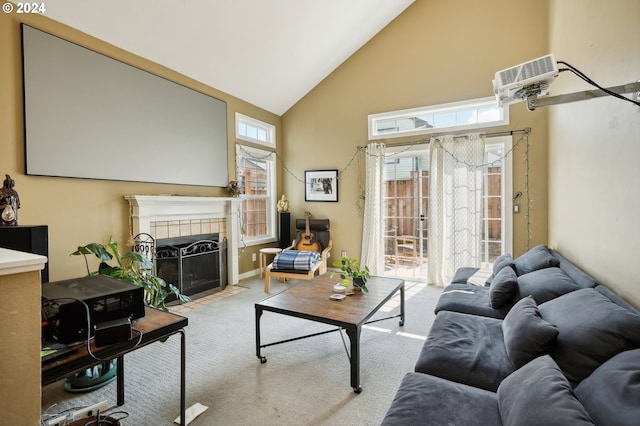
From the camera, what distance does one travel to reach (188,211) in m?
4.07

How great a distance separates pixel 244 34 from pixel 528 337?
416 cm

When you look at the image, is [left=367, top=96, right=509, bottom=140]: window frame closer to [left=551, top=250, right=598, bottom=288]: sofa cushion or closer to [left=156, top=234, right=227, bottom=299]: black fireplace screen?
[left=551, top=250, right=598, bottom=288]: sofa cushion

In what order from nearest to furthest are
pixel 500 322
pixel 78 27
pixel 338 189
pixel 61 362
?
1. pixel 61 362
2. pixel 500 322
3. pixel 78 27
4. pixel 338 189

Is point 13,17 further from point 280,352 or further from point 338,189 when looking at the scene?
point 338,189

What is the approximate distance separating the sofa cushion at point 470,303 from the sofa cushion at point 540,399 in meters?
1.08

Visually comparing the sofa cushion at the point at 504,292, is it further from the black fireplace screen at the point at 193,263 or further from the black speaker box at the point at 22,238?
the black fireplace screen at the point at 193,263

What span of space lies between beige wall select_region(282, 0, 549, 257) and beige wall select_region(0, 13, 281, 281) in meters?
2.58

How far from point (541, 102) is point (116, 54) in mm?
Answer: 3895

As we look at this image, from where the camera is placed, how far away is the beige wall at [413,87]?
4066 mm

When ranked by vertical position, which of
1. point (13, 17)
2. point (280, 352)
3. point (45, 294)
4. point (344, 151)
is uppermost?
point (13, 17)

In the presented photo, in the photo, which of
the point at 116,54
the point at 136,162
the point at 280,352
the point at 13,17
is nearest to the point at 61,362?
the point at 280,352

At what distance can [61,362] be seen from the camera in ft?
3.76

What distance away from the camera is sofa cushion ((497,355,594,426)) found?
92 cm

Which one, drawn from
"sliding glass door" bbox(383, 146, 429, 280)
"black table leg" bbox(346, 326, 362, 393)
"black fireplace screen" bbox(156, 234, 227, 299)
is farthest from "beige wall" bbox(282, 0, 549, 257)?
"black table leg" bbox(346, 326, 362, 393)
